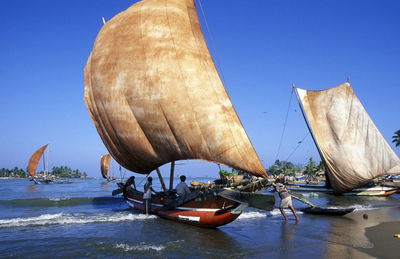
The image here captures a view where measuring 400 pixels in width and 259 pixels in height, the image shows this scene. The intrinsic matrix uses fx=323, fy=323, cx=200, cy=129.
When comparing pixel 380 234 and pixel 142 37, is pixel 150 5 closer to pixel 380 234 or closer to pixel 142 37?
pixel 142 37

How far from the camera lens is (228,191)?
486 inches

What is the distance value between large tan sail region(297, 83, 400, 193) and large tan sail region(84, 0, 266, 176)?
1728 centimetres

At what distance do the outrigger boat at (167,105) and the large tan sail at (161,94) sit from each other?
42 millimetres

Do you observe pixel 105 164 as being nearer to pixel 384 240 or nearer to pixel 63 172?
pixel 384 240

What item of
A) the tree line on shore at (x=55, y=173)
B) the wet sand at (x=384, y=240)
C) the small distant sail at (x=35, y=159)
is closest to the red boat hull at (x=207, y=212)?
the wet sand at (x=384, y=240)

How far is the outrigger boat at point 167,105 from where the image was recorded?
40.6 ft

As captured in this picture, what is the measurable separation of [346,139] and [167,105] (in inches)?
817

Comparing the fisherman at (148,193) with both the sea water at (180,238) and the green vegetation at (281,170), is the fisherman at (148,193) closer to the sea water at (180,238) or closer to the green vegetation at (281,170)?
the sea water at (180,238)

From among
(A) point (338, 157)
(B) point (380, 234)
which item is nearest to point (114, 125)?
(B) point (380, 234)

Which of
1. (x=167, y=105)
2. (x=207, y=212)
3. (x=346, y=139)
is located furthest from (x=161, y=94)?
(x=346, y=139)

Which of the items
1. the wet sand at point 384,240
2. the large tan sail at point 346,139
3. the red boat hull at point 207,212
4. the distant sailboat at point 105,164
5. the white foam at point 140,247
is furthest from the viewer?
the distant sailboat at point 105,164

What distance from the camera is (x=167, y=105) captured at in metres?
13.7

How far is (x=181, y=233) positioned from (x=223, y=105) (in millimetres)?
5241

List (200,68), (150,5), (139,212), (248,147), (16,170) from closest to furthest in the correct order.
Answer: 1. (248,147)
2. (200,68)
3. (150,5)
4. (139,212)
5. (16,170)
